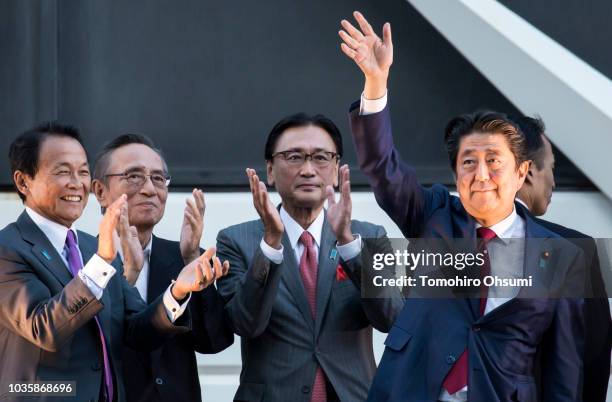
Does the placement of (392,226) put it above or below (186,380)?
above

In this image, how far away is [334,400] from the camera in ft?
11.3

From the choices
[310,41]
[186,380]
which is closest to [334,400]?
[186,380]

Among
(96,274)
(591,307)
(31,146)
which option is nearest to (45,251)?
(96,274)

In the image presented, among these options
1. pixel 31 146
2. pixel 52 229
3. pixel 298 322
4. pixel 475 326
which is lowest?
pixel 475 326

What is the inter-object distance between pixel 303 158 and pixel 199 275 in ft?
1.98

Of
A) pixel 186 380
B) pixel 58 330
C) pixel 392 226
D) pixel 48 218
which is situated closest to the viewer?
pixel 58 330

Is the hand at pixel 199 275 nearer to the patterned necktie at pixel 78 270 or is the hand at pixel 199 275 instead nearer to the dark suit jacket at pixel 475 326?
the patterned necktie at pixel 78 270

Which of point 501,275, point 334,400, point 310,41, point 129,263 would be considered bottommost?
point 334,400

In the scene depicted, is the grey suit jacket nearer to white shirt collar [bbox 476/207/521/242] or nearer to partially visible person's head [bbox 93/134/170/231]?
partially visible person's head [bbox 93/134/170/231]

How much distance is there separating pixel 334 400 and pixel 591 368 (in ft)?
2.34

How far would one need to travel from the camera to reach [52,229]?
3266mm

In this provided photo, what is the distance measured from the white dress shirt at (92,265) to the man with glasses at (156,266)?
256 millimetres

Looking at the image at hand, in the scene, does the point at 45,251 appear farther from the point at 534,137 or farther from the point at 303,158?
the point at 534,137

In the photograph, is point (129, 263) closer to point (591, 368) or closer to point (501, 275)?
point (501, 275)
